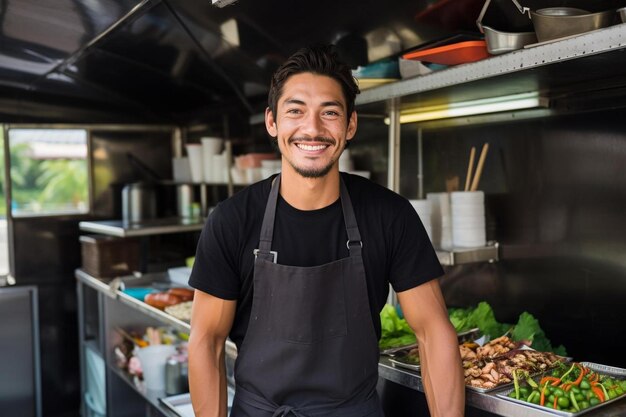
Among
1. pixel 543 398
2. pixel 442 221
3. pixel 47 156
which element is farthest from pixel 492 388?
pixel 47 156

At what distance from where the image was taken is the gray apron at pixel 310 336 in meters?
2.04

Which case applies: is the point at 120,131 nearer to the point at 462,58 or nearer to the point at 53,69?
the point at 53,69

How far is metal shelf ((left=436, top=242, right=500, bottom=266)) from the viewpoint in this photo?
2758 mm

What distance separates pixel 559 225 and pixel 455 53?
852 mm

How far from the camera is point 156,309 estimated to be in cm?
363

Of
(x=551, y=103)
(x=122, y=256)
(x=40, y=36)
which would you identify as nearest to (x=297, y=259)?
(x=551, y=103)

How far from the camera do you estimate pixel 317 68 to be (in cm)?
203

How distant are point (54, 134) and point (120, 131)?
1.75ft

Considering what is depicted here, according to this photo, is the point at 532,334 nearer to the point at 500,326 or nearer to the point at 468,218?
the point at 500,326

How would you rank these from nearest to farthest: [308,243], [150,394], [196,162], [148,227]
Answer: [308,243] < [150,394] < [148,227] < [196,162]

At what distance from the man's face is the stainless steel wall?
1047 millimetres

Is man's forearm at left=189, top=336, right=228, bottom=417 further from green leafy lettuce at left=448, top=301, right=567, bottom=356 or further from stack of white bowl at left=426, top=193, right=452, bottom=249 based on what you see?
stack of white bowl at left=426, top=193, right=452, bottom=249

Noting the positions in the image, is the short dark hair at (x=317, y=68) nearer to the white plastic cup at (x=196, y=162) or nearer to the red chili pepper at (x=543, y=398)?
the red chili pepper at (x=543, y=398)

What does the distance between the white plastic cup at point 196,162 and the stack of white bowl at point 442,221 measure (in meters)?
2.49
